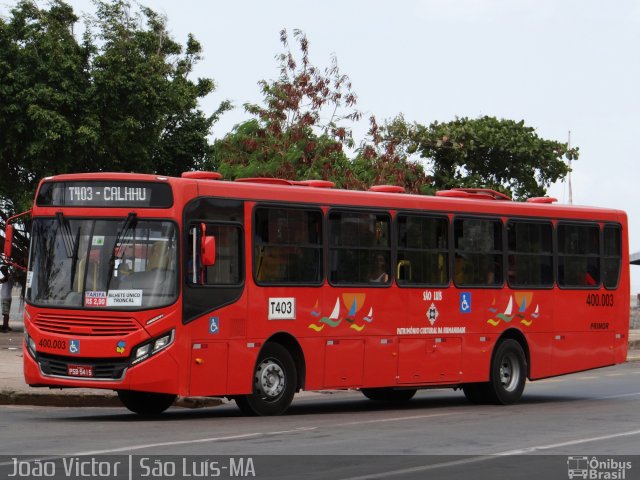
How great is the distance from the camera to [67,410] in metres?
19.5

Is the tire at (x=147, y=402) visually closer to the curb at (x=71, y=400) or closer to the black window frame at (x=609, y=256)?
the curb at (x=71, y=400)

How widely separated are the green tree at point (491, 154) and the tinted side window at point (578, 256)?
31166 mm

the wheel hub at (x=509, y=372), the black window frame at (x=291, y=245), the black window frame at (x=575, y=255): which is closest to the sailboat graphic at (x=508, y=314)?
the wheel hub at (x=509, y=372)

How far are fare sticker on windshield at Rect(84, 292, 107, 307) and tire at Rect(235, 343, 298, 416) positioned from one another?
2260mm

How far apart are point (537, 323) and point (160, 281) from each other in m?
7.66

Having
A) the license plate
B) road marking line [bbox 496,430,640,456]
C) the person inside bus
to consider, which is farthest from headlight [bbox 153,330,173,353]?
road marking line [bbox 496,430,640,456]

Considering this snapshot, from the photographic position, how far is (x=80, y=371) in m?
16.8

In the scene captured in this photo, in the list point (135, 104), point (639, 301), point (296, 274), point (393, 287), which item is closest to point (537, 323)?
point (393, 287)

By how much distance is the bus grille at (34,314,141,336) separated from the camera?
55.0 ft

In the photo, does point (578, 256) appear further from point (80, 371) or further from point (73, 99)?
point (73, 99)

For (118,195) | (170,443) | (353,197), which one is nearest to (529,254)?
(353,197)

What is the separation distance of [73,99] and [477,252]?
18.9 m

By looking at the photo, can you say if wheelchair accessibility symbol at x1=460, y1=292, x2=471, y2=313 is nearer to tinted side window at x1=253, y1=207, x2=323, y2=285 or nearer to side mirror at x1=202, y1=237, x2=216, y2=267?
tinted side window at x1=253, y1=207, x2=323, y2=285

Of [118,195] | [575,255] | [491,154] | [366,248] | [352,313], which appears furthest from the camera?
[491,154]
